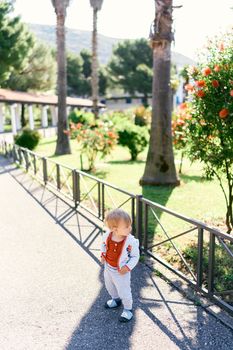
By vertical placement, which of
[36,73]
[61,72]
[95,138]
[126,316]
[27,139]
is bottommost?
[126,316]

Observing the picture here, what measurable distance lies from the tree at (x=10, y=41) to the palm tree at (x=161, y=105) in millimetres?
22499

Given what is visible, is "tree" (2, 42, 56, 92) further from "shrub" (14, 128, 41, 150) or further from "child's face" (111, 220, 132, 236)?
"child's face" (111, 220, 132, 236)

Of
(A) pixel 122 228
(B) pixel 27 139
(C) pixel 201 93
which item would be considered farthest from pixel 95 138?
(A) pixel 122 228

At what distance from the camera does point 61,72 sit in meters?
19.7

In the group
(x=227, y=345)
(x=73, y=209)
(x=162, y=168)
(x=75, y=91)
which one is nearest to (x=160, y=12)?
(x=162, y=168)

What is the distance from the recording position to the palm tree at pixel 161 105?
34.7 feet

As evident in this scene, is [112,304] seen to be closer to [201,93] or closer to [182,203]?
[201,93]

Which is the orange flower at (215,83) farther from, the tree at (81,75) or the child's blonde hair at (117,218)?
→ the tree at (81,75)

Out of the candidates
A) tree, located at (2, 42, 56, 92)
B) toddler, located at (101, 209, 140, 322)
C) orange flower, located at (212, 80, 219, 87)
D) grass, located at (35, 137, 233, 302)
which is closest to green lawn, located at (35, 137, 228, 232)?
grass, located at (35, 137, 233, 302)

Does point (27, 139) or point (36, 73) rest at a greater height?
point (36, 73)

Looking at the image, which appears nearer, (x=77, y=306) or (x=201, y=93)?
(x=77, y=306)

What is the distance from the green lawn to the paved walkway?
112 inches

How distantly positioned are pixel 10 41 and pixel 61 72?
14865mm

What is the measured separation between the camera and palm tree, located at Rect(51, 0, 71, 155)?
1952cm
